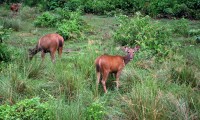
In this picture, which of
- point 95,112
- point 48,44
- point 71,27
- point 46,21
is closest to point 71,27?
point 71,27

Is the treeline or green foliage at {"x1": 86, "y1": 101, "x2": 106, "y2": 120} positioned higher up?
green foliage at {"x1": 86, "y1": 101, "x2": 106, "y2": 120}

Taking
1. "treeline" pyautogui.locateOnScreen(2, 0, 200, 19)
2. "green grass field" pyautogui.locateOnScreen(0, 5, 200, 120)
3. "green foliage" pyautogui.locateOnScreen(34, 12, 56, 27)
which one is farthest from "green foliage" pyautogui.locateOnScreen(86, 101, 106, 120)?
"treeline" pyautogui.locateOnScreen(2, 0, 200, 19)

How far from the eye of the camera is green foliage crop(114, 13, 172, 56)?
12617 mm

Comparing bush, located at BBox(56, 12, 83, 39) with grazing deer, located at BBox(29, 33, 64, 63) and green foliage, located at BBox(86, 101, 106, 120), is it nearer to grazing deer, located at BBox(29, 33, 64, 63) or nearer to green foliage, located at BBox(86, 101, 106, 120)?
grazing deer, located at BBox(29, 33, 64, 63)

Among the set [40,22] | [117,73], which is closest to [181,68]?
[117,73]

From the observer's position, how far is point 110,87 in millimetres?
9648

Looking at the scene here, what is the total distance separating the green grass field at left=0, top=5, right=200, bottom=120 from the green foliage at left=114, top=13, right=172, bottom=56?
54 centimetres

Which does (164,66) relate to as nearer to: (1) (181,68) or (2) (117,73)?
(1) (181,68)

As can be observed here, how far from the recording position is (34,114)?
707cm

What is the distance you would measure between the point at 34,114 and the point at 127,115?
1.65 m

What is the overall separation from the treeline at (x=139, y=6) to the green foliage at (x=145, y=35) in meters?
6.89

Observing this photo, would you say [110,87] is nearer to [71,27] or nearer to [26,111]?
[26,111]

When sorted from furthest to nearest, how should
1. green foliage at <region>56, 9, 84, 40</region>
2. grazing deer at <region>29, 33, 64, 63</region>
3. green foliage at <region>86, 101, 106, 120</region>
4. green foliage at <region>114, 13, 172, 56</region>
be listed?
1. green foliage at <region>56, 9, 84, 40</region>
2. green foliage at <region>114, 13, 172, 56</region>
3. grazing deer at <region>29, 33, 64, 63</region>
4. green foliage at <region>86, 101, 106, 120</region>

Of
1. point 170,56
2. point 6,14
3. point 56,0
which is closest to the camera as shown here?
point 170,56
